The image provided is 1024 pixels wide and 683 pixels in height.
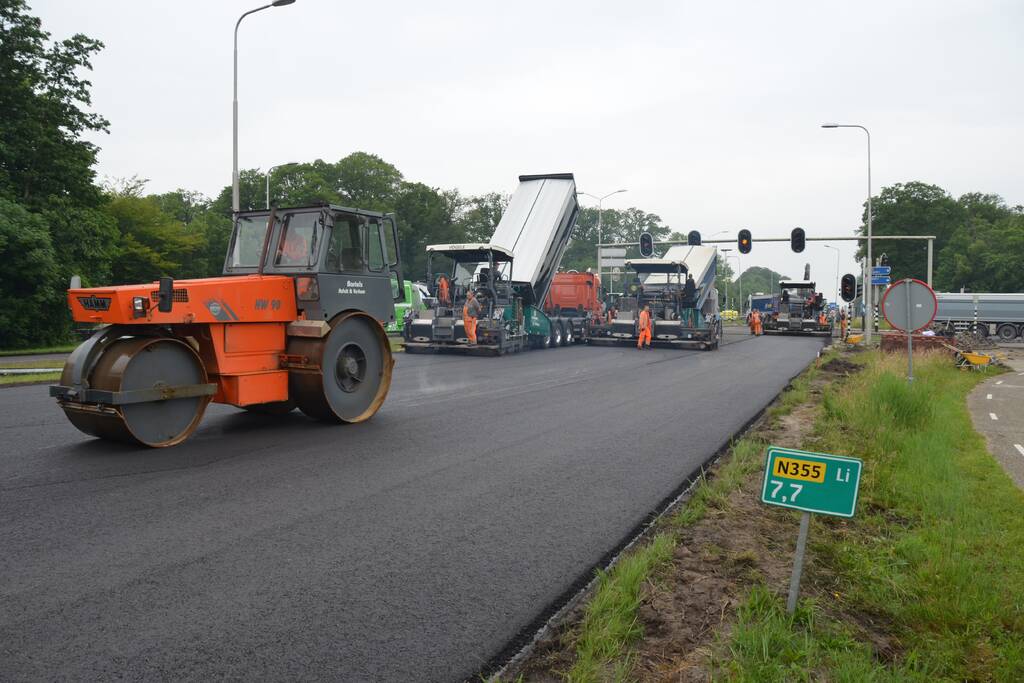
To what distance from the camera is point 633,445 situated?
805 centimetres

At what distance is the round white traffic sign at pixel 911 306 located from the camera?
1012 cm

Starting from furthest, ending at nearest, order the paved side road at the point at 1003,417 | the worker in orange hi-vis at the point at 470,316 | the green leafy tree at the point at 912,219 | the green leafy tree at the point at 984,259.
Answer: the green leafy tree at the point at 912,219, the green leafy tree at the point at 984,259, the worker in orange hi-vis at the point at 470,316, the paved side road at the point at 1003,417

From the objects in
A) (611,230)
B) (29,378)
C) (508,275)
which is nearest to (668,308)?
(508,275)

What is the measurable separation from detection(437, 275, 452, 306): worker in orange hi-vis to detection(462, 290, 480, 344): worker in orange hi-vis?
0.86 meters

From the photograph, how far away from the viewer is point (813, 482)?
3.65m

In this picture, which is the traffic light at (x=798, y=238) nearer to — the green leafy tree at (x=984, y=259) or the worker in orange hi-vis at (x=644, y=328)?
the worker in orange hi-vis at (x=644, y=328)

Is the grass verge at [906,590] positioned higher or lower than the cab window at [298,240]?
lower

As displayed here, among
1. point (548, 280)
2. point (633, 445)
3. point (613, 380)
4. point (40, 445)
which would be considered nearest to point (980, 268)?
point (548, 280)

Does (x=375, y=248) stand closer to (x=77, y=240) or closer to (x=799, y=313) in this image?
(x=77, y=240)

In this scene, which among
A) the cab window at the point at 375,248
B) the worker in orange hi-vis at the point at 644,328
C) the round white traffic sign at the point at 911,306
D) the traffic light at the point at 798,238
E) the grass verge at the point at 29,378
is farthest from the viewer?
the traffic light at the point at 798,238

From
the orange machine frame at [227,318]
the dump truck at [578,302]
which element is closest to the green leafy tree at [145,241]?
the dump truck at [578,302]

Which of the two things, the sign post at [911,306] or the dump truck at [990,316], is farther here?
the dump truck at [990,316]

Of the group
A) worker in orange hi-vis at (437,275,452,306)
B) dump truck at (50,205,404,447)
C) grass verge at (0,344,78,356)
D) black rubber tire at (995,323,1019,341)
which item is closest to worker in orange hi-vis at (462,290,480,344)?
worker in orange hi-vis at (437,275,452,306)

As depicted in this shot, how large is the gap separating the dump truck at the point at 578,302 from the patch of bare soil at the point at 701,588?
2132 centimetres
